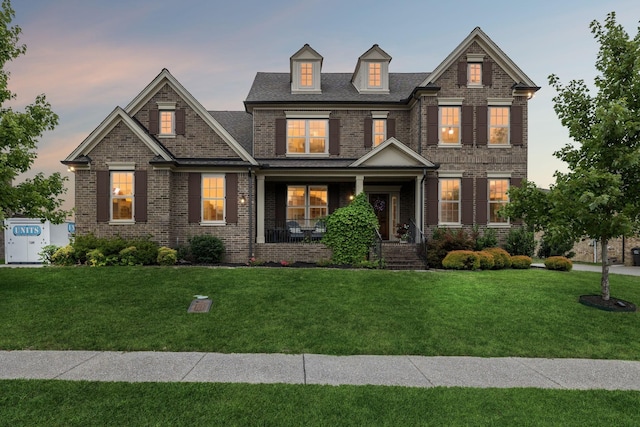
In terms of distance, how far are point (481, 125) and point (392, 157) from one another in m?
4.45

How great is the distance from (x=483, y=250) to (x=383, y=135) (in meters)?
7.01

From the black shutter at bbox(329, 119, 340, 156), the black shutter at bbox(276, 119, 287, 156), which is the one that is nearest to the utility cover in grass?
the black shutter at bbox(276, 119, 287, 156)

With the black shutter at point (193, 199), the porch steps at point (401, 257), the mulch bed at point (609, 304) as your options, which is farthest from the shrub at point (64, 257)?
the mulch bed at point (609, 304)

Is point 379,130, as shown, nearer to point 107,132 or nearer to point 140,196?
point 140,196

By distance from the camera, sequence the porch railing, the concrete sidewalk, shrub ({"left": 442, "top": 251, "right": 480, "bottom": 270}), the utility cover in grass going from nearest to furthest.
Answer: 1. the concrete sidewalk
2. the utility cover in grass
3. shrub ({"left": 442, "top": 251, "right": 480, "bottom": 270})
4. the porch railing

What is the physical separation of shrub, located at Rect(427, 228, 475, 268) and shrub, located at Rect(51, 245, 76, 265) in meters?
13.2

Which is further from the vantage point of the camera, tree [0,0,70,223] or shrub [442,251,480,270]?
shrub [442,251,480,270]

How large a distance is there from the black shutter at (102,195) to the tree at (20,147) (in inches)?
174

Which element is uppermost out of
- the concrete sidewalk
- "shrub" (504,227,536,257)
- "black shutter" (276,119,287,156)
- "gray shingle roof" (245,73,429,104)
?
"gray shingle roof" (245,73,429,104)

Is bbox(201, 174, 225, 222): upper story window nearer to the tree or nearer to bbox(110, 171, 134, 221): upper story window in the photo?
bbox(110, 171, 134, 221): upper story window

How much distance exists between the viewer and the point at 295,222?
17.0 meters

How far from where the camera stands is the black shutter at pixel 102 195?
13.8m

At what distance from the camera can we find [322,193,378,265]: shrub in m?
13.4

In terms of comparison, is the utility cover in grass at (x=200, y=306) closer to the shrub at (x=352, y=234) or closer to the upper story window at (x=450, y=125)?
the shrub at (x=352, y=234)
